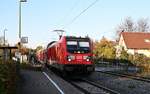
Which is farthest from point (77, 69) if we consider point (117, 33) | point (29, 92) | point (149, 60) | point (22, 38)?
point (117, 33)

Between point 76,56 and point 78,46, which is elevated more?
point 78,46

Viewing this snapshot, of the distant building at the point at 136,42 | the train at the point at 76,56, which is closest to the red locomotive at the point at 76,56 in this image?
the train at the point at 76,56

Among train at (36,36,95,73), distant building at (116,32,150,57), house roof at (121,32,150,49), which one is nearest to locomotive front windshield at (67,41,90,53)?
train at (36,36,95,73)

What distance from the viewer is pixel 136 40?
10388 centimetres

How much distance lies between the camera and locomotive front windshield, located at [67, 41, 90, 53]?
100 ft

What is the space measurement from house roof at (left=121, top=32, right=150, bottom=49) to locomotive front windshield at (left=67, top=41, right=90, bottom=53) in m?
71.0

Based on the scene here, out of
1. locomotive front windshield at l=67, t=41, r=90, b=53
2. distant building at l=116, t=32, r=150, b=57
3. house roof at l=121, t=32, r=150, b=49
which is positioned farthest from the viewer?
house roof at l=121, t=32, r=150, b=49

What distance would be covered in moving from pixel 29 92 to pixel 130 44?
276 ft

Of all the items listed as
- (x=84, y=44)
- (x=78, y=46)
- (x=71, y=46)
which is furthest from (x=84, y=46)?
(x=71, y=46)

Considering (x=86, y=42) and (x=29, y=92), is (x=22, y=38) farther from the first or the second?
(x=29, y=92)

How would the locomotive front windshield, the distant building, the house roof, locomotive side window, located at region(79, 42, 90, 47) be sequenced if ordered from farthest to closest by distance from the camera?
the house roof
the distant building
locomotive side window, located at region(79, 42, 90, 47)
the locomotive front windshield

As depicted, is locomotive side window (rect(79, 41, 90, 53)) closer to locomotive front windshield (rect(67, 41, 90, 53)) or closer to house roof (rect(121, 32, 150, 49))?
locomotive front windshield (rect(67, 41, 90, 53))

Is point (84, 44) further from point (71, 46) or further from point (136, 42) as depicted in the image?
point (136, 42)

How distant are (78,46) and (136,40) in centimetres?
7441
